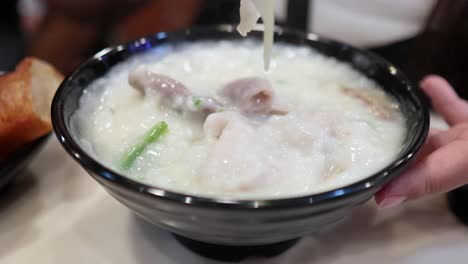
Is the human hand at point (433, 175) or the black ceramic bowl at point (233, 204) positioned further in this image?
the human hand at point (433, 175)

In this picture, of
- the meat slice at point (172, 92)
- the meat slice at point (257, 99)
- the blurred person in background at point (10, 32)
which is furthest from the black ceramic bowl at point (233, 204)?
the blurred person in background at point (10, 32)

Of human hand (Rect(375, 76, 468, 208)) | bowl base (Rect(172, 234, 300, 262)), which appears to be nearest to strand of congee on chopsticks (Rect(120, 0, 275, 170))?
bowl base (Rect(172, 234, 300, 262))

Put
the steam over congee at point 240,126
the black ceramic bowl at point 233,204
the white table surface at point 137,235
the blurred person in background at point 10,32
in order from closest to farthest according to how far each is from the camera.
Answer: the black ceramic bowl at point 233,204 < the steam over congee at point 240,126 < the white table surface at point 137,235 < the blurred person in background at point 10,32

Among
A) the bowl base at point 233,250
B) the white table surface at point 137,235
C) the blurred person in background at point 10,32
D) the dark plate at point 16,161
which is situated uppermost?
the dark plate at point 16,161

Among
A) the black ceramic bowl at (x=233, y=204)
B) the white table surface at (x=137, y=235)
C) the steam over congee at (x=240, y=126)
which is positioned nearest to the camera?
the black ceramic bowl at (x=233, y=204)

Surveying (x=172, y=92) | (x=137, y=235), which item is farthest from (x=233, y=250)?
(x=172, y=92)

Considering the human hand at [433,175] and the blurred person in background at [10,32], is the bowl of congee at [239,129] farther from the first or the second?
the blurred person in background at [10,32]

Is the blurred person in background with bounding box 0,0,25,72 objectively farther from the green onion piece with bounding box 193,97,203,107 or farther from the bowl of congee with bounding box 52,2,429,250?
the green onion piece with bounding box 193,97,203,107

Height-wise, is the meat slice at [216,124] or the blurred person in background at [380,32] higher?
the meat slice at [216,124]
